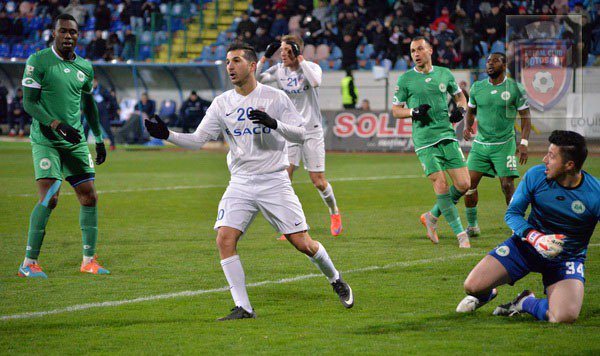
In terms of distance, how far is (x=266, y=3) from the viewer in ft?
112

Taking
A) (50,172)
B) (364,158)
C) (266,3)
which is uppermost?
(266,3)

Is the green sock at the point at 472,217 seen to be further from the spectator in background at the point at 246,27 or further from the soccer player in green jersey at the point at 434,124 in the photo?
the spectator in background at the point at 246,27

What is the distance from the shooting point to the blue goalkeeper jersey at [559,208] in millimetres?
6426

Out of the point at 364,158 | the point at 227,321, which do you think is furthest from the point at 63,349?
the point at 364,158

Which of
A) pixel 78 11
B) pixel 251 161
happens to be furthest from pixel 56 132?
pixel 78 11

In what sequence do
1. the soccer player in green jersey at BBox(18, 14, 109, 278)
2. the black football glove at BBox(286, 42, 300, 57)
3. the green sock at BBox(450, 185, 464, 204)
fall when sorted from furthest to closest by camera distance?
the green sock at BBox(450, 185, 464, 204)
the black football glove at BBox(286, 42, 300, 57)
the soccer player in green jersey at BBox(18, 14, 109, 278)

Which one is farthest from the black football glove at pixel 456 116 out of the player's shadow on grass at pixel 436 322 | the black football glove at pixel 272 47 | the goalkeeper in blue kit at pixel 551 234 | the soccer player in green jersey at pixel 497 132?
the player's shadow on grass at pixel 436 322

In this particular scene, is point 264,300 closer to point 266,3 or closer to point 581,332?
point 581,332

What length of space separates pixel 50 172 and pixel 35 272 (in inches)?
37.5

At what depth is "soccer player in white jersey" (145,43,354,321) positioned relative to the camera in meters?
6.74

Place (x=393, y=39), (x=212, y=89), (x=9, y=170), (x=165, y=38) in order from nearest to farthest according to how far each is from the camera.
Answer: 1. (x=9, y=170)
2. (x=393, y=39)
3. (x=212, y=89)
4. (x=165, y=38)

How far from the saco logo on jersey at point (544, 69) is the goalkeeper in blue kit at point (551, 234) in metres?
17.3

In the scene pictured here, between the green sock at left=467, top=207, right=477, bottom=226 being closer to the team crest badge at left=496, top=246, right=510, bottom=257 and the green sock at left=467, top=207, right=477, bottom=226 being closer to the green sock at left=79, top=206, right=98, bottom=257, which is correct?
the team crest badge at left=496, top=246, right=510, bottom=257

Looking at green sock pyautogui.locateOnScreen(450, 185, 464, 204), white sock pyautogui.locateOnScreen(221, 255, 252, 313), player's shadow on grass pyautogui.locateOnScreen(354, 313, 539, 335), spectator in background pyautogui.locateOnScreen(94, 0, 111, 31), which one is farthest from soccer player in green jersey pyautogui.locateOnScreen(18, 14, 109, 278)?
spectator in background pyautogui.locateOnScreen(94, 0, 111, 31)
